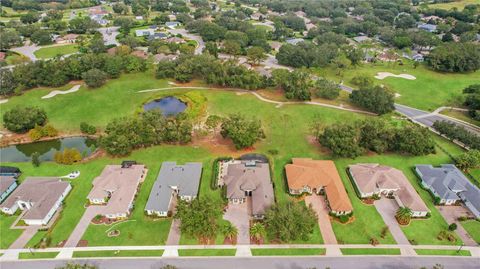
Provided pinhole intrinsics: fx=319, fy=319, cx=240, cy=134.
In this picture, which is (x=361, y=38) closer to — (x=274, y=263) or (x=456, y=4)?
(x=456, y=4)

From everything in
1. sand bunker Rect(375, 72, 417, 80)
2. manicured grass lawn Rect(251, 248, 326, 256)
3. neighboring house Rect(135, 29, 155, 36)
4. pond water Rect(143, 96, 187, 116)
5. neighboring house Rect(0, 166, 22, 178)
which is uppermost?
neighboring house Rect(135, 29, 155, 36)

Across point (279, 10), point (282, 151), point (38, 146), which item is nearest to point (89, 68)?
point (38, 146)

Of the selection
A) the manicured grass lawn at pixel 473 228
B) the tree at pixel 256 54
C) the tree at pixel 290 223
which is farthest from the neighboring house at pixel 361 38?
the tree at pixel 290 223

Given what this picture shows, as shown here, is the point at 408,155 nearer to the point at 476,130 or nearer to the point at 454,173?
the point at 454,173

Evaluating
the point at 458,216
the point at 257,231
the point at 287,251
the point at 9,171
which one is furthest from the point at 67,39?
the point at 458,216

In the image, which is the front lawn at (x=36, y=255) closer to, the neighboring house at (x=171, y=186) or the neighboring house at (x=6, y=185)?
the neighboring house at (x=171, y=186)

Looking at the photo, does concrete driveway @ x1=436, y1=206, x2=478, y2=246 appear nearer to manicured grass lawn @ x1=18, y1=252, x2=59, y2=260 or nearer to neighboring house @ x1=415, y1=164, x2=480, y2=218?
neighboring house @ x1=415, y1=164, x2=480, y2=218

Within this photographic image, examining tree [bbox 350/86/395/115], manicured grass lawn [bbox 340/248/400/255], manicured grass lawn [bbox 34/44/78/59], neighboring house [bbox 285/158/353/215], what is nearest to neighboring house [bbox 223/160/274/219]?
neighboring house [bbox 285/158/353/215]
